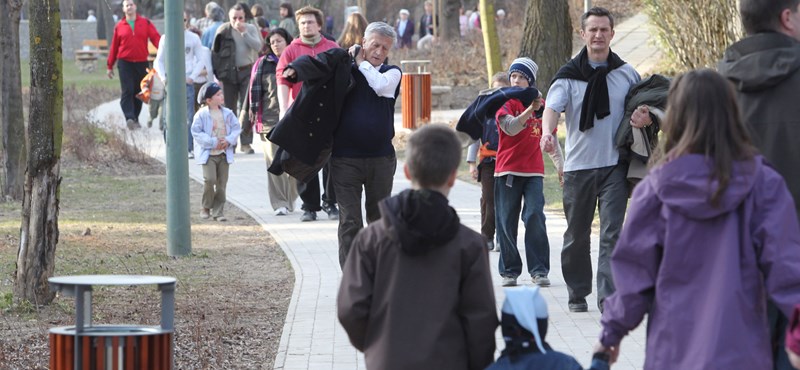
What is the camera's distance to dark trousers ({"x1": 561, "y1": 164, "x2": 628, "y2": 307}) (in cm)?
771

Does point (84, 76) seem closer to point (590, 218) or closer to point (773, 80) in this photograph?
point (590, 218)

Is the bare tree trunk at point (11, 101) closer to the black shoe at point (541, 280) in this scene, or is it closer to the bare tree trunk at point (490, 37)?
the black shoe at point (541, 280)

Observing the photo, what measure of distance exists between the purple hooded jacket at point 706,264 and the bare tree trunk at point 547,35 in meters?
15.9

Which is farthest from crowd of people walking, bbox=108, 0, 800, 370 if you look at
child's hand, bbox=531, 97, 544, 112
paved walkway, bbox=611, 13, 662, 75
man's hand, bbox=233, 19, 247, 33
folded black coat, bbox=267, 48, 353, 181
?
paved walkway, bbox=611, 13, 662, 75

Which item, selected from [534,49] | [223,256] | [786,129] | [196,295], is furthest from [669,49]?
[786,129]

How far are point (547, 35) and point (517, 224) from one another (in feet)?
37.1

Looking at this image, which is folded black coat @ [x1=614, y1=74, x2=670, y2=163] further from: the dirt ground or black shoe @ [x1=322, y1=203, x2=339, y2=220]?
black shoe @ [x1=322, y1=203, x2=339, y2=220]

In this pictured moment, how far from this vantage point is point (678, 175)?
4.02 metres

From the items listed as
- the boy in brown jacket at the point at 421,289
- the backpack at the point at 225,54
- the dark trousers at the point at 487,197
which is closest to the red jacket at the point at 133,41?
the backpack at the point at 225,54

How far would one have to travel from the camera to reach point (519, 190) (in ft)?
29.6

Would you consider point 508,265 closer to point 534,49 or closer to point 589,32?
point 589,32

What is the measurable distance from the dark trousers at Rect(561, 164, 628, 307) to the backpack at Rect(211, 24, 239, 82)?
10.9 m

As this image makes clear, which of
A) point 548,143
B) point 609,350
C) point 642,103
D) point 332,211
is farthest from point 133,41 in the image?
point 609,350

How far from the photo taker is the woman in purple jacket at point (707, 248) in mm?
3961
